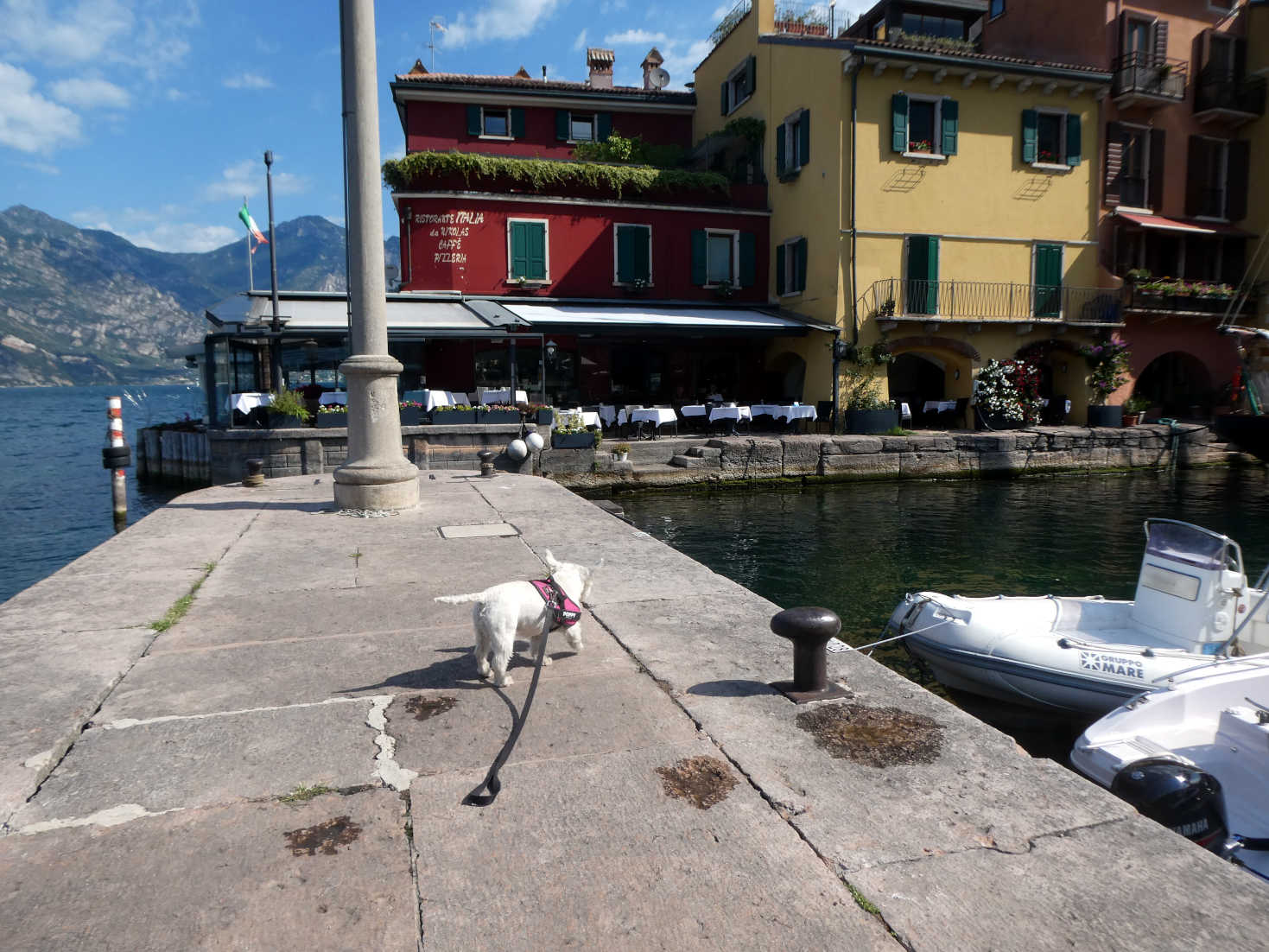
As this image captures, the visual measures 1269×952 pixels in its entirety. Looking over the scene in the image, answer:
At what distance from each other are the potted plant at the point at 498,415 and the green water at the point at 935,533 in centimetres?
293

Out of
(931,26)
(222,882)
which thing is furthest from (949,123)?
(222,882)

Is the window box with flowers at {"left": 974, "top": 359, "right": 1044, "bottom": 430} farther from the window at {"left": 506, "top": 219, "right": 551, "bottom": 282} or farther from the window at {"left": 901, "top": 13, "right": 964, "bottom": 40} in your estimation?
the window at {"left": 506, "top": 219, "right": 551, "bottom": 282}

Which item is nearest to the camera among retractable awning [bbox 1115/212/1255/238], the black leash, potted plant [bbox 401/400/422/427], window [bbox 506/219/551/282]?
the black leash

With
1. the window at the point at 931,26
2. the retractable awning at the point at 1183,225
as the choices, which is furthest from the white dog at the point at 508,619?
the window at the point at 931,26

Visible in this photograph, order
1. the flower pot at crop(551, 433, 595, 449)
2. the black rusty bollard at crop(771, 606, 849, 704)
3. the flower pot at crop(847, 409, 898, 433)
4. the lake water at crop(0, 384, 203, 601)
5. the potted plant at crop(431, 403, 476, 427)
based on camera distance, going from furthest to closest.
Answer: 1. the flower pot at crop(847, 409, 898, 433)
2. the flower pot at crop(551, 433, 595, 449)
3. the potted plant at crop(431, 403, 476, 427)
4. the lake water at crop(0, 384, 203, 601)
5. the black rusty bollard at crop(771, 606, 849, 704)

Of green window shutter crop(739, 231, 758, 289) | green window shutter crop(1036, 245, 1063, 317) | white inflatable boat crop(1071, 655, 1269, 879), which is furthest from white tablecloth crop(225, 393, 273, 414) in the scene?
green window shutter crop(1036, 245, 1063, 317)

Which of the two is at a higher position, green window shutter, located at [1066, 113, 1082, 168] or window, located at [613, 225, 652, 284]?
green window shutter, located at [1066, 113, 1082, 168]

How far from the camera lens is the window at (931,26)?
77.3 ft

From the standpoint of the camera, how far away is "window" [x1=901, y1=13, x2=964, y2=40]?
2356 centimetres

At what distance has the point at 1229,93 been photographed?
2317cm

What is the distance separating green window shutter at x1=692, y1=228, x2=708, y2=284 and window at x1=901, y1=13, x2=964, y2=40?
867 cm

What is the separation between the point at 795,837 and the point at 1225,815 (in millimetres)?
3064

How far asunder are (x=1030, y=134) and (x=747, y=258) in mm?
8244

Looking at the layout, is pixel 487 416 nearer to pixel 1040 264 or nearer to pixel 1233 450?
pixel 1040 264
